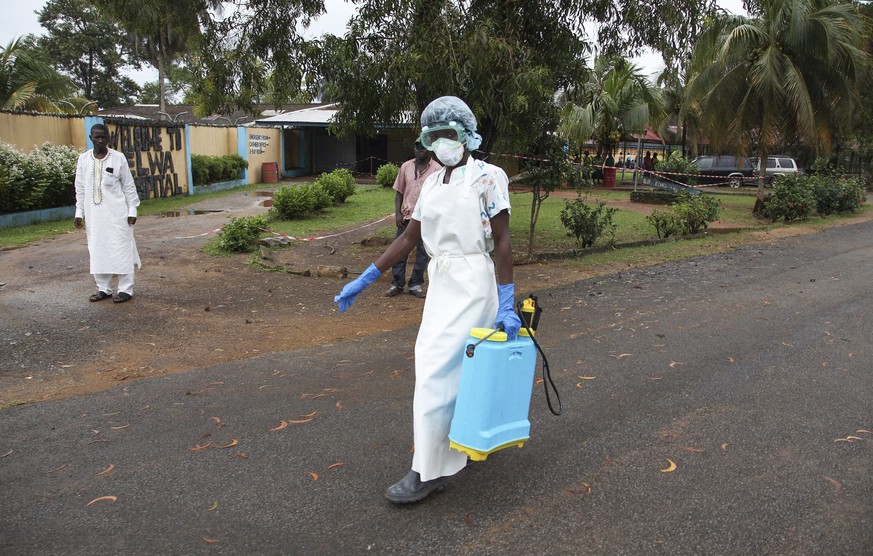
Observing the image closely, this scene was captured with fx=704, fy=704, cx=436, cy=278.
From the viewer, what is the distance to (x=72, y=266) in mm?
9406

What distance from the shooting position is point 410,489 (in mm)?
3359

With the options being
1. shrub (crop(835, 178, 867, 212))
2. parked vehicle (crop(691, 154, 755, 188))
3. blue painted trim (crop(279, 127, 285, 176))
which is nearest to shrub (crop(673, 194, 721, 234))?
shrub (crop(835, 178, 867, 212))

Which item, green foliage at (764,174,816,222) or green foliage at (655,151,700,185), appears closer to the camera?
green foliage at (764,174,816,222)

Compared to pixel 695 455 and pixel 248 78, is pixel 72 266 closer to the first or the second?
pixel 248 78

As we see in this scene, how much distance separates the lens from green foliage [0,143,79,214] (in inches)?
506

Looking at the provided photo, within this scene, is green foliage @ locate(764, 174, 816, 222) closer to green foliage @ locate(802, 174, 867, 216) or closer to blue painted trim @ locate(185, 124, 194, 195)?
green foliage @ locate(802, 174, 867, 216)

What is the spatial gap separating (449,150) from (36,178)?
12.7 metres

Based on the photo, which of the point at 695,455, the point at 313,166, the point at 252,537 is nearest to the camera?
the point at 252,537

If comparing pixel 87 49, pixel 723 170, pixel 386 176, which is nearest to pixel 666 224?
pixel 386 176

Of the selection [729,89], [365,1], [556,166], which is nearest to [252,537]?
[365,1]

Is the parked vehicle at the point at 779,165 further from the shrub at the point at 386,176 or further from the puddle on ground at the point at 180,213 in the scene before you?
the puddle on ground at the point at 180,213

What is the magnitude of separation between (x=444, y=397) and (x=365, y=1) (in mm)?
7052

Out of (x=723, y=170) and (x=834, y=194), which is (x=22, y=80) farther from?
(x=723, y=170)

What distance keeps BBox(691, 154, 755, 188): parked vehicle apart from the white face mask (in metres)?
30.0
